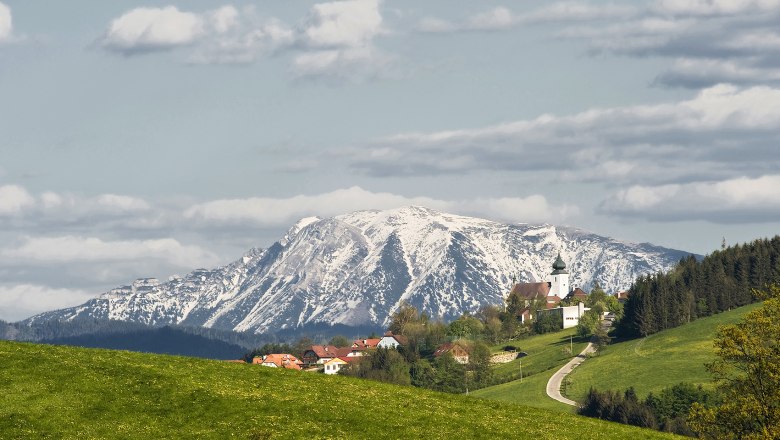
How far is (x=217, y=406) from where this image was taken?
66500 millimetres

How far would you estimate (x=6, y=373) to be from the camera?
226ft

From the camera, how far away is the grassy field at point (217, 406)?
6269 cm

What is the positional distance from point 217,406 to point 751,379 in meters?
38.8

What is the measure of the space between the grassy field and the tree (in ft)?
39.2

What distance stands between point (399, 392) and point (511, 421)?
8.29 meters

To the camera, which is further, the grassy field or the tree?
the tree

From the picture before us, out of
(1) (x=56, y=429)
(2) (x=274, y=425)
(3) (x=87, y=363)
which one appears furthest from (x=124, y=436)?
(3) (x=87, y=363)

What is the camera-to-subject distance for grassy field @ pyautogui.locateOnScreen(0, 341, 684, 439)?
62.7 metres

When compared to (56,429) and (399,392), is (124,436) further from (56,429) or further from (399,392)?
(399,392)

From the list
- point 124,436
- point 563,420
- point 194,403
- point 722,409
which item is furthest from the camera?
point 722,409

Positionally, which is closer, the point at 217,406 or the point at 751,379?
the point at 217,406

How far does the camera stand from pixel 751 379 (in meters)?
84.1

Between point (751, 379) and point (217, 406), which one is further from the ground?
point (751, 379)

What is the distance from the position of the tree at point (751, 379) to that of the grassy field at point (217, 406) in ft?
39.2
